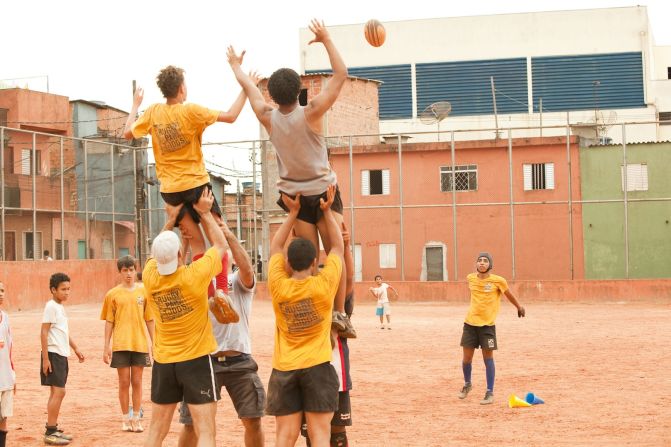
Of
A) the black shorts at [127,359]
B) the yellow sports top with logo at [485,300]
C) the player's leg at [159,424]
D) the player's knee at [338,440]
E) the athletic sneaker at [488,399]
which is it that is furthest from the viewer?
the yellow sports top with logo at [485,300]

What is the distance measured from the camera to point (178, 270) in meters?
7.46

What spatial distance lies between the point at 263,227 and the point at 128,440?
114ft

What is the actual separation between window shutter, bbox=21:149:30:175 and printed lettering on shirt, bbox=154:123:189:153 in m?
35.5

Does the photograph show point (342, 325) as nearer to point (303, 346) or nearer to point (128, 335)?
point (303, 346)

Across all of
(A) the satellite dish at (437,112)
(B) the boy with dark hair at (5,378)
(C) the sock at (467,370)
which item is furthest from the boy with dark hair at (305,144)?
(A) the satellite dish at (437,112)

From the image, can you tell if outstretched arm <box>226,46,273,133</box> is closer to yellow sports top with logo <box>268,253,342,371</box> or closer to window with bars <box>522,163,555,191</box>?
yellow sports top with logo <box>268,253,342,371</box>

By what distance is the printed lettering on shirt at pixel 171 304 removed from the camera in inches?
293

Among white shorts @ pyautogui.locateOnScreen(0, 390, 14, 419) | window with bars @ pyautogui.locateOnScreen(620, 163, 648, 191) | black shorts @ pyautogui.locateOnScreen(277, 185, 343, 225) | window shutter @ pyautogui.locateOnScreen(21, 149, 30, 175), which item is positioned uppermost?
window shutter @ pyautogui.locateOnScreen(21, 149, 30, 175)

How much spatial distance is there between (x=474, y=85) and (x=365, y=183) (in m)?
21.8

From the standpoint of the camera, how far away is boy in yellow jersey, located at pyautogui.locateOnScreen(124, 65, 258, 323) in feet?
26.0

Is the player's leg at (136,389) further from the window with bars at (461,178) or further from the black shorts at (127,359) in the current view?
the window with bars at (461,178)

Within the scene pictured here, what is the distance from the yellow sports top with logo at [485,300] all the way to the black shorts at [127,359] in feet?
15.9

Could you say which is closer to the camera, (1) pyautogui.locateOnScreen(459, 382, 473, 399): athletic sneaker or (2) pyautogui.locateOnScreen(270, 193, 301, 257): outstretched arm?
(2) pyautogui.locateOnScreen(270, 193, 301, 257): outstretched arm

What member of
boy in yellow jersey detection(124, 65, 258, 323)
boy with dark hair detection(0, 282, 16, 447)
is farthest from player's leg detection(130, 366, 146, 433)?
boy in yellow jersey detection(124, 65, 258, 323)
